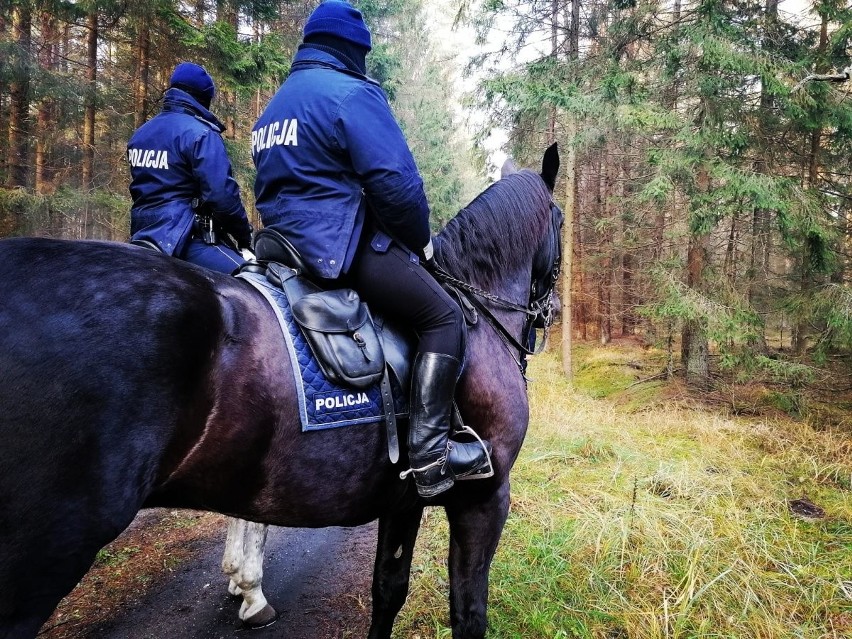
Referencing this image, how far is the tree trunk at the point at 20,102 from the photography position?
8.27m

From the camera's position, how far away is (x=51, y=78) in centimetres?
859

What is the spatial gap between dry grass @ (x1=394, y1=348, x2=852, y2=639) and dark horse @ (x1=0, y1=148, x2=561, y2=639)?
204cm

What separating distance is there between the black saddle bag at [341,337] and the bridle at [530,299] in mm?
704

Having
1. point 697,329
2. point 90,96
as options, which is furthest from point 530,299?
point 90,96

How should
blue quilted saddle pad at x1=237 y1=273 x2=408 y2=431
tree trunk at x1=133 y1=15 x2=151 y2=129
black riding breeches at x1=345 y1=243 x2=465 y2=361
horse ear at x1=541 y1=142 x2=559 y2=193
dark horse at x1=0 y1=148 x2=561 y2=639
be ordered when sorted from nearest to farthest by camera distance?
dark horse at x1=0 y1=148 x2=561 y2=639, blue quilted saddle pad at x1=237 y1=273 x2=408 y2=431, black riding breeches at x1=345 y1=243 x2=465 y2=361, horse ear at x1=541 y1=142 x2=559 y2=193, tree trunk at x1=133 y1=15 x2=151 y2=129

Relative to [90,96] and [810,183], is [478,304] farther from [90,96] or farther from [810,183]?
[90,96]

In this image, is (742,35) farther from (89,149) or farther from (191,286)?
(89,149)

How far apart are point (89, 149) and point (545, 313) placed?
1141 cm

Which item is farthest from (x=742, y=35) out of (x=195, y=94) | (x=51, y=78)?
(x=51, y=78)

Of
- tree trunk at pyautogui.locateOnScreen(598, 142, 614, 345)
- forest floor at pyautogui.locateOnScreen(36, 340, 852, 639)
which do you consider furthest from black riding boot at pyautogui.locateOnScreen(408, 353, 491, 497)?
tree trunk at pyautogui.locateOnScreen(598, 142, 614, 345)

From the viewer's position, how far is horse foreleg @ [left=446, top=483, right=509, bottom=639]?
2607 mm

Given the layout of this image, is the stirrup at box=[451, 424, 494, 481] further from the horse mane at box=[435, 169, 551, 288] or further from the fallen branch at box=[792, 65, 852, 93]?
the fallen branch at box=[792, 65, 852, 93]

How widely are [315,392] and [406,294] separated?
1.93 feet

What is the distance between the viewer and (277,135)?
2.10m
